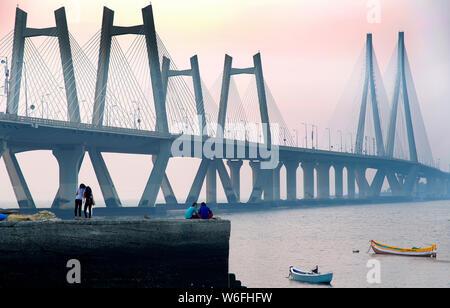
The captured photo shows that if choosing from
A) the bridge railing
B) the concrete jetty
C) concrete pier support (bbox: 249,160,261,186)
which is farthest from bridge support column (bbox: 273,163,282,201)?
the concrete jetty

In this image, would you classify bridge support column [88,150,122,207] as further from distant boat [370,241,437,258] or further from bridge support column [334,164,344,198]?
bridge support column [334,164,344,198]

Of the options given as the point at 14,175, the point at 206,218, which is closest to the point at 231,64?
the point at 14,175

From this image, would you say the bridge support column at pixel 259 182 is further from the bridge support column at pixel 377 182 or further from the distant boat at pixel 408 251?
the distant boat at pixel 408 251

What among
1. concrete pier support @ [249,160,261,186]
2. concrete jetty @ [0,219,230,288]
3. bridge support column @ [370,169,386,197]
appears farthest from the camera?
bridge support column @ [370,169,386,197]

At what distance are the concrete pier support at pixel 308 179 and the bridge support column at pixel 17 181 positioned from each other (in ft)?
269

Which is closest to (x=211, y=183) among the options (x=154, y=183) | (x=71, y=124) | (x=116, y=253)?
(x=154, y=183)

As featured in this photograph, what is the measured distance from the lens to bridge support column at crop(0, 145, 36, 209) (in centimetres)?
7475

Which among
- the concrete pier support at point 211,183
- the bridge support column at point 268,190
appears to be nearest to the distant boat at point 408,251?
the concrete pier support at point 211,183

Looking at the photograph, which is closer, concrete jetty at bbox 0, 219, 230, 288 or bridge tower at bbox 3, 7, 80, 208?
concrete jetty at bbox 0, 219, 230, 288

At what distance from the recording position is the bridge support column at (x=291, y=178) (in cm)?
13838

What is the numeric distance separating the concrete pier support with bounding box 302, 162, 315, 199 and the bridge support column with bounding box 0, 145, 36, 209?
269 ft

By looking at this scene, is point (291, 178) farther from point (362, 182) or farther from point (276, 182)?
point (362, 182)

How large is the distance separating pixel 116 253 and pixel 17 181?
6167cm

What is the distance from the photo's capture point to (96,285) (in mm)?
16922
